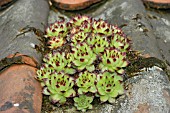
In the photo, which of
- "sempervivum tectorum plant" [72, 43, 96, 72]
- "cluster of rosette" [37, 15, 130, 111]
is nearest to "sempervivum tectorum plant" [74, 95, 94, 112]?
"cluster of rosette" [37, 15, 130, 111]

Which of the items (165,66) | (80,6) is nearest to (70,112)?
(165,66)

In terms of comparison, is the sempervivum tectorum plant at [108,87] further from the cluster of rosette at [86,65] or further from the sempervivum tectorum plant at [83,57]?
the sempervivum tectorum plant at [83,57]

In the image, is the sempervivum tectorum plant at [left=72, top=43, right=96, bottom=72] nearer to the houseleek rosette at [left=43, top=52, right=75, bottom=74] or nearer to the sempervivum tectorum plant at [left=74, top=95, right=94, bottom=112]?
the houseleek rosette at [left=43, top=52, right=75, bottom=74]

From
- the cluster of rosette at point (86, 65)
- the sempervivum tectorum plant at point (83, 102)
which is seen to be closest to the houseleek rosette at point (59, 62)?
the cluster of rosette at point (86, 65)

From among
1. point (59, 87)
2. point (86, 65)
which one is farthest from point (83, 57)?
point (59, 87)

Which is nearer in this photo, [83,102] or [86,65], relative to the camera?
[83,102]

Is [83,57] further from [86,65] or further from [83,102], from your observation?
[83,102]

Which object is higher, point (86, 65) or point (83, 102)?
point (86, 65)
